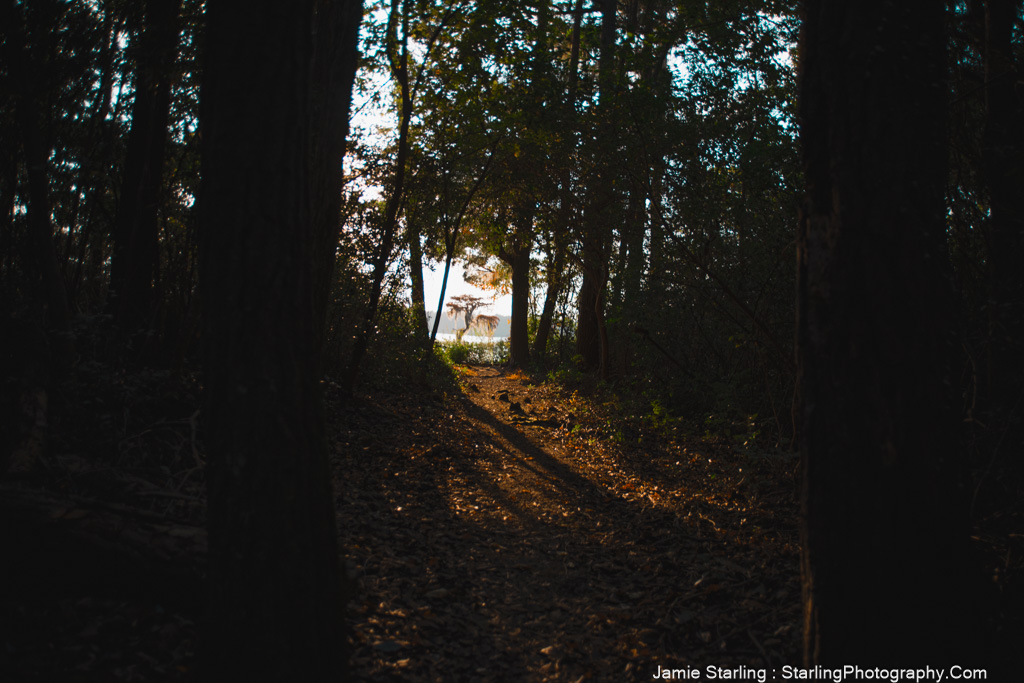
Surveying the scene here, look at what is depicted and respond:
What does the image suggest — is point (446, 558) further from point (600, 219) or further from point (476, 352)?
point (476, 352)

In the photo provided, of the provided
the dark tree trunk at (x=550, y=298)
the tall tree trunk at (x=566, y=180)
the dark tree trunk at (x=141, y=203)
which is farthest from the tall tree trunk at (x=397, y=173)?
the dark tree trunk at (x=550, y=298)

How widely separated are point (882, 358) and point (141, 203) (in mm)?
5848

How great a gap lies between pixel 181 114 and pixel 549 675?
225 inches

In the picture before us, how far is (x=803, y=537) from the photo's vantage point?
7.61 ft

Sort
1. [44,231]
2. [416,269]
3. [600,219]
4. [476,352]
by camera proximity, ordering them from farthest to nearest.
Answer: [476,352] → [416,269] → [600,219] → [44,231]

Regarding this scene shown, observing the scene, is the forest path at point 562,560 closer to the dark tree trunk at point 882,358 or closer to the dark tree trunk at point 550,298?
the dark tree trunk at point 882,358

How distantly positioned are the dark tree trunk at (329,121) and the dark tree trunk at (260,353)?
476 cm

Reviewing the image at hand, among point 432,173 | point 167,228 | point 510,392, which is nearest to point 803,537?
point 167,228

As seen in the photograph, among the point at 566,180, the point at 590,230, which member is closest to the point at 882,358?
the point at 590,230

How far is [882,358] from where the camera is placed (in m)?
2.12

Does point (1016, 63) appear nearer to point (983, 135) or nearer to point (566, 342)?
point (983, 135)

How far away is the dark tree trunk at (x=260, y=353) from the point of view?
2.17 meters

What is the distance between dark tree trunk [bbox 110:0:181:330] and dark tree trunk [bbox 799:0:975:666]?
17.7 feet

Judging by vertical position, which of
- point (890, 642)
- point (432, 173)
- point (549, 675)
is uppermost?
point (432, 173)
